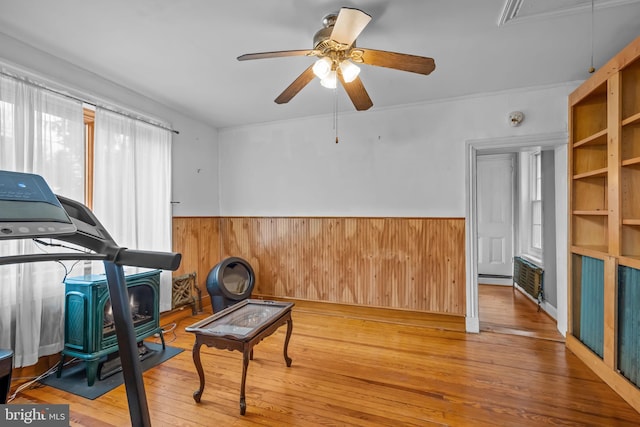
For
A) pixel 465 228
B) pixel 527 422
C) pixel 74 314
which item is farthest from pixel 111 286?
pixel 465 228

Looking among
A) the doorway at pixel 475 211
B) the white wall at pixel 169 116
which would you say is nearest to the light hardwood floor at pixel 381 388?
the doorway at pixel 475 211

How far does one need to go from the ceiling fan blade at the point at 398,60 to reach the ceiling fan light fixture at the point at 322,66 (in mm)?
185

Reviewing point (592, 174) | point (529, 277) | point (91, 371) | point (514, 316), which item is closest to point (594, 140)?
point (592, 174)

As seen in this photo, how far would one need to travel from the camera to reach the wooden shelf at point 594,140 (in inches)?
93.8

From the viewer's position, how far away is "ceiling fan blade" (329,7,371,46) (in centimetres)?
149

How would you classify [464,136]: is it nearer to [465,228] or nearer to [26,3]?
[465,228]

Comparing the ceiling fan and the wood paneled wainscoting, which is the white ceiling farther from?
the wood paneled wainscoting

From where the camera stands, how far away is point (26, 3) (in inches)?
71.4

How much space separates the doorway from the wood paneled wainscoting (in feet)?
0.31

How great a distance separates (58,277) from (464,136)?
12.9 ft

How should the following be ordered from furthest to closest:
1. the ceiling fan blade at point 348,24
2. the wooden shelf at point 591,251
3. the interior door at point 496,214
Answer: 1. the interior door at point 496,214
2. the wooden shelf at point 591,251
3. the ceiling fan blade at point 348,24

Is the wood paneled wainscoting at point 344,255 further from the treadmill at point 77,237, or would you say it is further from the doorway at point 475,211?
the treadmill at point 77,237

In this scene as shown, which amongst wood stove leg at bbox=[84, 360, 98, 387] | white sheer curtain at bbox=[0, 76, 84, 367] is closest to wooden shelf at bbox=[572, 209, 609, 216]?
wood stove leg at bbox=[84, 360, 98, 387]

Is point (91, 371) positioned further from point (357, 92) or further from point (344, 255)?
point (357, 92)
